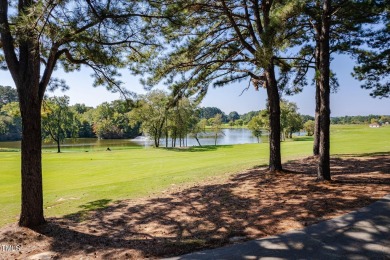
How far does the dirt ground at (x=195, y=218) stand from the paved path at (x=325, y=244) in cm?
32

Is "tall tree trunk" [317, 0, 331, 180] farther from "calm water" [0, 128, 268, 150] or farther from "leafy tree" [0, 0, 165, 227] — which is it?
"calm water" [0, 128, 268, 150]

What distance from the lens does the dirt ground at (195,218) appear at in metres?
4.77

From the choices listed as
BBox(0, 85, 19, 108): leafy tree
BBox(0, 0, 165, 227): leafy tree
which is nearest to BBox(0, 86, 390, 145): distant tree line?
BBox(0, 85, 19, 108): leafy tree

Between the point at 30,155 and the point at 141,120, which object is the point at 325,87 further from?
the point at 141,120

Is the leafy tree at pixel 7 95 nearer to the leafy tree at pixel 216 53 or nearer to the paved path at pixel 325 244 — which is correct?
the leafy tree at pixel 216 53

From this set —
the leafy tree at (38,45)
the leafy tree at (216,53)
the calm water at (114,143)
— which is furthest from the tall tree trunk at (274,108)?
the calm water at (114,143)

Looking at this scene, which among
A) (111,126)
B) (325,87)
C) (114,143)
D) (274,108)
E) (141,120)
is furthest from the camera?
(111,126)

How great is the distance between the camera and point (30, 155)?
20.6 feet

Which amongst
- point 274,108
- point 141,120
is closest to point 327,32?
point 274,108

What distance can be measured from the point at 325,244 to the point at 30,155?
6.38 meters

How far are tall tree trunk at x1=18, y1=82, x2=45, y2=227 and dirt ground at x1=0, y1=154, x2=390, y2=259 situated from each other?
15.4 inches

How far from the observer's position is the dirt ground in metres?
4.77

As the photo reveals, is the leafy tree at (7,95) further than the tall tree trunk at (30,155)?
Yes

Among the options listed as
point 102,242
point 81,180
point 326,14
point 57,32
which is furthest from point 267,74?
point 81,180
